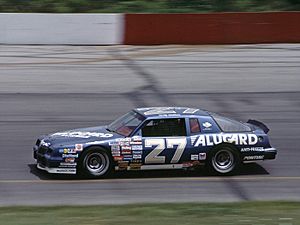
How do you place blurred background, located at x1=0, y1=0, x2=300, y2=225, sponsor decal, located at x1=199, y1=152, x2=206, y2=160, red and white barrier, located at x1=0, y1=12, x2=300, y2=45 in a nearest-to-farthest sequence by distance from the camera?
1. blurred background, located at x1=0, y1=0, x2=300, y2=225
2. sponsor decal, located at x1=199, y1=152, x2=206, y2=160
3. red and white barrier, located at x1=0, y1=12, x2=300, y2=45

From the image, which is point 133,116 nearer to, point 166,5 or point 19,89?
point 19,89

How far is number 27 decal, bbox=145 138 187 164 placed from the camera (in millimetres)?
13070

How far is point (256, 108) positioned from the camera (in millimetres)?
19438

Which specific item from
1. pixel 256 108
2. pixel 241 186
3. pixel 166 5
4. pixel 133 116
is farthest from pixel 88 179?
pixel 166 5

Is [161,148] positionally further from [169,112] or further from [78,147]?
[78,147]

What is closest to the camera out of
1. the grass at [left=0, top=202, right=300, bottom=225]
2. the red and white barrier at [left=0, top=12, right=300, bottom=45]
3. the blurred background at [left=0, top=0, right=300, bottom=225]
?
the grass at [left=0, top=202, right=300, bottom=225]

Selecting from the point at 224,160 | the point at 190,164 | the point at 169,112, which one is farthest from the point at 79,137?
the point at 224,160

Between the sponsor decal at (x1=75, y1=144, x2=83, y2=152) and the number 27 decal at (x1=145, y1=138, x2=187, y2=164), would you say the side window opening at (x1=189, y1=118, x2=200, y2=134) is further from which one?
the sponsor decal at (x1=75, y1=144, x2=83, y2=152)

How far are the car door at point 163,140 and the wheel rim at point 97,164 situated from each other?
2.16 ft

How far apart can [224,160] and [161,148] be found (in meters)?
1.14

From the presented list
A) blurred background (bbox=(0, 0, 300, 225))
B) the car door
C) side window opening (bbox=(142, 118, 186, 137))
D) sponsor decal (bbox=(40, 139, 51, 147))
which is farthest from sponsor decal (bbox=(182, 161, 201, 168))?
sponsor decal (bbox=(40, 139, 51, 147))

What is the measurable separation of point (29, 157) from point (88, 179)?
6.51 ft

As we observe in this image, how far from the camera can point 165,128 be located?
13.3 metres

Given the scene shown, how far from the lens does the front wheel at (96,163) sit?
42.4 feet
